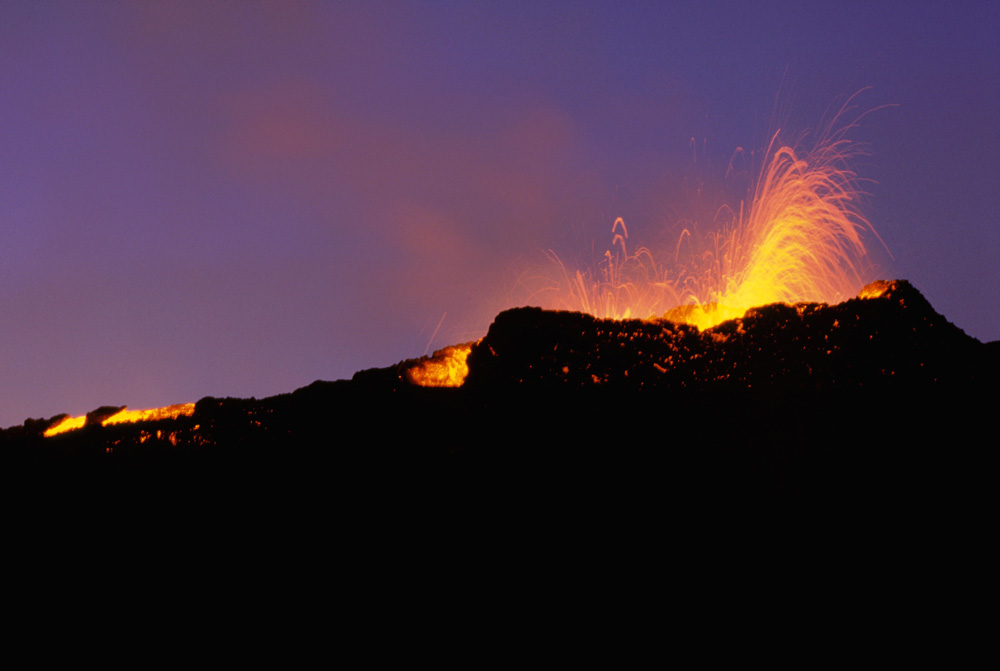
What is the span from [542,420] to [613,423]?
0.72 m

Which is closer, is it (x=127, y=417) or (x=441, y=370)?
(x=441, y=370)

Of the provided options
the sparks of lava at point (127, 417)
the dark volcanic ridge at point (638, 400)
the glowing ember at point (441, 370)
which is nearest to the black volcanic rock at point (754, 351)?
the dark volcanic ridge at point (638, 400)

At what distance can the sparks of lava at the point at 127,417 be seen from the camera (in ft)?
22.5

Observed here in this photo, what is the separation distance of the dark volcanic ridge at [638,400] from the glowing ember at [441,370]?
82mm

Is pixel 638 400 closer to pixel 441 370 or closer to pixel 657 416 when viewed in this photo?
pixel 657 416

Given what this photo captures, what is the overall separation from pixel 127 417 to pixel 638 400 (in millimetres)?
6028

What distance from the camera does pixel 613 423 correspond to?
593 centimetres

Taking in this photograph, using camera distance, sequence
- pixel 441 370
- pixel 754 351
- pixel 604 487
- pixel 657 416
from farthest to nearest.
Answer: pixel 441 370 → pixel 754 351 → pixel 657 416 → pixel 604 487

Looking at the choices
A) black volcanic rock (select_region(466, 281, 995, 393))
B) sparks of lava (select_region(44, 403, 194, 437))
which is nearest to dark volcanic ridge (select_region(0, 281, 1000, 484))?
black volcanic rock (select_region(466, 281, 995, 393))

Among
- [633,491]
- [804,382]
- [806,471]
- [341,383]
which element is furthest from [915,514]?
[341,383]

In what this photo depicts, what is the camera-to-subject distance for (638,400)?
599 cm

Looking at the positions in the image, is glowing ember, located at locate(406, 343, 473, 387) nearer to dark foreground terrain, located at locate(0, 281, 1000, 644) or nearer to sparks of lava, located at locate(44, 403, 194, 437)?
dark foreground terrain, located at locate(0, 281, 1000, 644)

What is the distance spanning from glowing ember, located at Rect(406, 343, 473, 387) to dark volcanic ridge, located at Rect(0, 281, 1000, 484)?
0.08m

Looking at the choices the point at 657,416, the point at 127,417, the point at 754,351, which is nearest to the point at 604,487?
the point at 657,416
